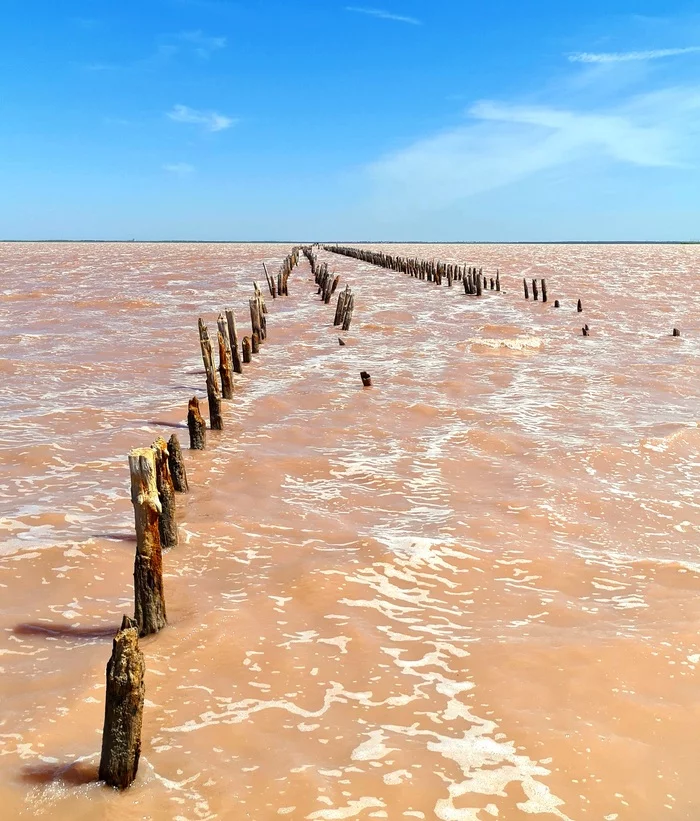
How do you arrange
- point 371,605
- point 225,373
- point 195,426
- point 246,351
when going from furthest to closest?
point 246,351 < point 225,373 < point 195,426 < point 371,605

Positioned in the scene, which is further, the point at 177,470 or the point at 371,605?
the point at 177,470

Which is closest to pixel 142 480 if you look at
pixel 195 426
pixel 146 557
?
pixel 146 557

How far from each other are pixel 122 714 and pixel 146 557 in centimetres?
139

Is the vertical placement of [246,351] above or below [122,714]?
above

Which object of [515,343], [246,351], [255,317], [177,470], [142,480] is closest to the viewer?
[142,480]

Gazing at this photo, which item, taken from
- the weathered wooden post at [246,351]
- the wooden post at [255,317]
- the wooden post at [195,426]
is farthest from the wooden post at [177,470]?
the wooden post at [255,317]

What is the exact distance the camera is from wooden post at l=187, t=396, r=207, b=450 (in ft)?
27.6

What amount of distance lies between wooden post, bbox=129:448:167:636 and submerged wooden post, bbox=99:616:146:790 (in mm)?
1266

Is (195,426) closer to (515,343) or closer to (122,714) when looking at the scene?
(122,714)

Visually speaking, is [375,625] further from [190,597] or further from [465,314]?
[465,314]

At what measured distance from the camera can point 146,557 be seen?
438 centimetres

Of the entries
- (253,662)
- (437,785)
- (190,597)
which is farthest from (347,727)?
(190,597)

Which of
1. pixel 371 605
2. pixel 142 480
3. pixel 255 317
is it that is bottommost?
pixel 371 605

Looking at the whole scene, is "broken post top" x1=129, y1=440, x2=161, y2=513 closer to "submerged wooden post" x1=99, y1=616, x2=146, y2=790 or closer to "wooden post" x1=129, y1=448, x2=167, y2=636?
"wooden post" x1=129, y1=448, x2=167, y2=636
